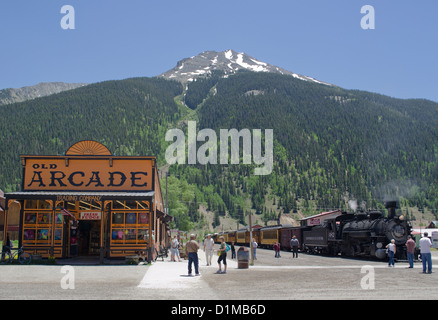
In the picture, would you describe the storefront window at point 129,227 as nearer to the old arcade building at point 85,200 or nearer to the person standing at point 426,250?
the old arcade building at point 85,200

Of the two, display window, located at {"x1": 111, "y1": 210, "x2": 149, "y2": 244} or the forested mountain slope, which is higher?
the forested mountain slope

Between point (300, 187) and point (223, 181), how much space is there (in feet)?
90.5

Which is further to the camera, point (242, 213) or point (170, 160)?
point (170, 160)

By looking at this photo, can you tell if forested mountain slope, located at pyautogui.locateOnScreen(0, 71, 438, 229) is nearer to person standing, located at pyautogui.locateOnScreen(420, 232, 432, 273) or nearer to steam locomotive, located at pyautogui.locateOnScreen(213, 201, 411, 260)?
steam locomotive, located at pyautogui.locateOnScreen(213, 201, 411, 260)

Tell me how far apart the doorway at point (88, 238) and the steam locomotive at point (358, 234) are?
18535 mm

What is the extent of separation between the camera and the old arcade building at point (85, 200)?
26.0 metres

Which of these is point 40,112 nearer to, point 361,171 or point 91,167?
Answer: point 361,171

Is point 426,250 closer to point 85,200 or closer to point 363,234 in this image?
point 363,234

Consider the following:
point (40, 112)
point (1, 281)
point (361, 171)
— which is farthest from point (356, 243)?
point (40, 112)

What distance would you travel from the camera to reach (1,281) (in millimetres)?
15523

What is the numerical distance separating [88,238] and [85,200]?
7409 mm

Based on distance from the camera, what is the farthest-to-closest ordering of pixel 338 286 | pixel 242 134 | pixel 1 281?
pixel 242 134 → pixel 1 281 → pixel 338 286

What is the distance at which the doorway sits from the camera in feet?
103

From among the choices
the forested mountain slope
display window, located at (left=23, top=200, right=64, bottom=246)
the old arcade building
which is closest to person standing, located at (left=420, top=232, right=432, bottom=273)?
the old arcade building
